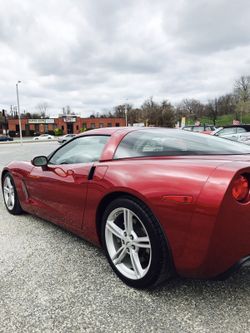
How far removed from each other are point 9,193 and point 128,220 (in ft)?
9.11

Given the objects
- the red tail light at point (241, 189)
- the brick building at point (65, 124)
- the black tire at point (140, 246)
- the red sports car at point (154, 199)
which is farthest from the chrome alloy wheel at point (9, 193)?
the brick building at point (65, 124)

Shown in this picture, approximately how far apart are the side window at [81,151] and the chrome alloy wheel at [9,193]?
1.17 metres

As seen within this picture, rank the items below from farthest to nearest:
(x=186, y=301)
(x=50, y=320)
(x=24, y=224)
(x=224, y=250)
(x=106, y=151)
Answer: (x=24, y=224) → (x=106, y=151) → (x=186, y=301) → (x=50, y=320) → (x=224, y=250)

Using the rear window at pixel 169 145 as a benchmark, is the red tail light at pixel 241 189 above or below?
below

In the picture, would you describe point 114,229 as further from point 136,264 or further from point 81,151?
point 81,151

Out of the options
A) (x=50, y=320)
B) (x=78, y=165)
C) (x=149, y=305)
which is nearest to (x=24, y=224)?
(x=78, y=165)

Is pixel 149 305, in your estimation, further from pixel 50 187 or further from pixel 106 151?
pixel 50 187

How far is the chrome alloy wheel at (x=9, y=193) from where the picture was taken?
14.2 ft

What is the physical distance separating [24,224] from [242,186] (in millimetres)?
3005

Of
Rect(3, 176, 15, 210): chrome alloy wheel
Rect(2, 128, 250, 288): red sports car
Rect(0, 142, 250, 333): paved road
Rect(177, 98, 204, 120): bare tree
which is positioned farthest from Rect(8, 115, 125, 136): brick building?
Rect(0, 142, 250, 333): paved road

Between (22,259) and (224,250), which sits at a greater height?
(224,250)

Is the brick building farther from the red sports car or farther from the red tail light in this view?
the red tail light

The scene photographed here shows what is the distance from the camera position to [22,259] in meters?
2.87

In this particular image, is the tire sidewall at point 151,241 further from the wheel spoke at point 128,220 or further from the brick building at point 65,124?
the brick building at point 65,124
